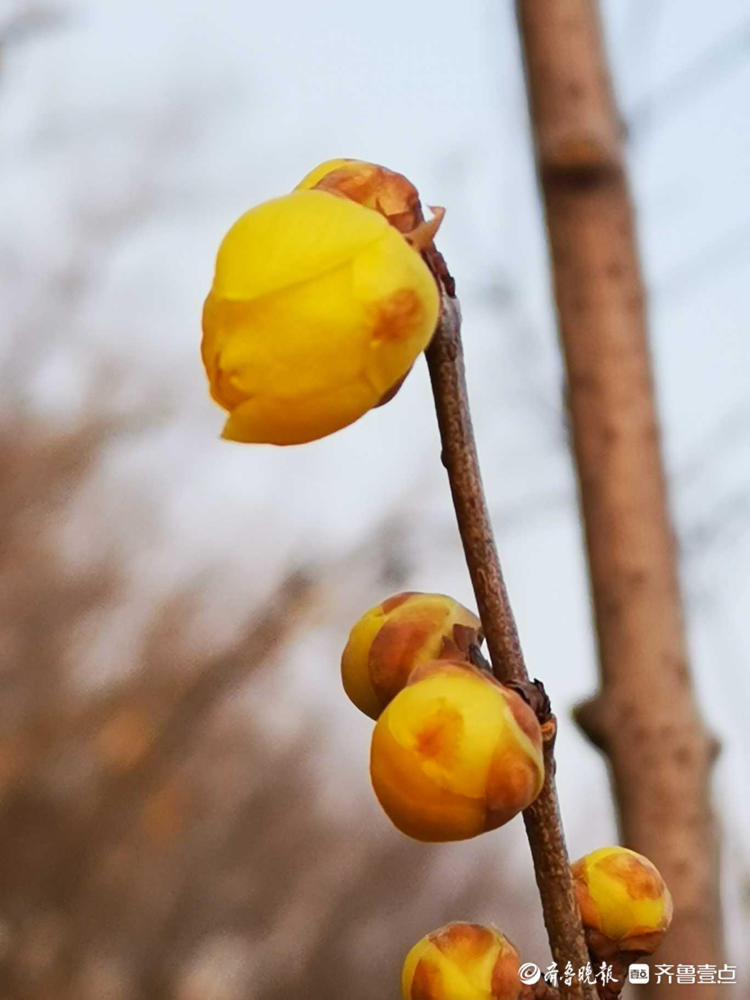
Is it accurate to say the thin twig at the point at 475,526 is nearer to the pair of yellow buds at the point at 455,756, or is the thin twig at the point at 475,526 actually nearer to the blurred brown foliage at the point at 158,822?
the pair of yellow buds at the point at 455,756

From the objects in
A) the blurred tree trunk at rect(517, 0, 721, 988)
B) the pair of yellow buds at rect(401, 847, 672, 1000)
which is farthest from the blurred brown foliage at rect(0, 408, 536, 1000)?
the pair of yellow buds at rect(401, 847, 672, 1000)

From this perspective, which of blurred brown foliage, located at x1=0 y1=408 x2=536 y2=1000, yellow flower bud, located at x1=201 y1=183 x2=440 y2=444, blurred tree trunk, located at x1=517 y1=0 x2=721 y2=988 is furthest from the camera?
blurred brown foliage, located at x1=0 y1=408 x2=536 y2=1000

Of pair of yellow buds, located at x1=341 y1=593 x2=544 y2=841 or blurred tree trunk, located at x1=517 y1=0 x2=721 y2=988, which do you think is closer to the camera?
pair of yellow buds, located at x1=341 y1=593 x2=544 y2=841

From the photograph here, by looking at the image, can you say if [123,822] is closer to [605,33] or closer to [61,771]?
[61,771]

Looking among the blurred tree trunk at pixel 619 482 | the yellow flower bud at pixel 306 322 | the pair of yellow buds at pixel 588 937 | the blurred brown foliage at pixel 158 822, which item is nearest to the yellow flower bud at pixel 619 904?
the pair of yellow buds at pixel 588 937

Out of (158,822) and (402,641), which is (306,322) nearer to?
(402,641)

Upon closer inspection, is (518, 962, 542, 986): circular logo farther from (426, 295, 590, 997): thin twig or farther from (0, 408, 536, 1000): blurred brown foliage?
(0, 408, 536, 1000): blurred brown foliage

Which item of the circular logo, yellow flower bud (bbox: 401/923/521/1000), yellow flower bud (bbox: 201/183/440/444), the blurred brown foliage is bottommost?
the blurred brown foliage

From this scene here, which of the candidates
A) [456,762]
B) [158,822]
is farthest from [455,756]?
[158,822]

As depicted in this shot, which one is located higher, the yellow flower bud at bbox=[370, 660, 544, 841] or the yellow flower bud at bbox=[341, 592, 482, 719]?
the yellow flower bud at bbox=[341, 592, 482, 719]
